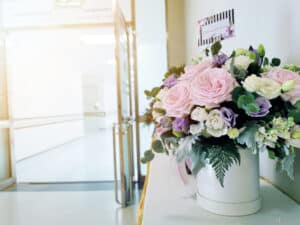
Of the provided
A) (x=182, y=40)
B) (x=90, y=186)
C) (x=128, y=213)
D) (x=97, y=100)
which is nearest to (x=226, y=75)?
(x=128, y=213)

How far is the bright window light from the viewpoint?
19.2 ft

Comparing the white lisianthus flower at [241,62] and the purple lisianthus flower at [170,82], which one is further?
the purple lisianthus flower at [170,82]

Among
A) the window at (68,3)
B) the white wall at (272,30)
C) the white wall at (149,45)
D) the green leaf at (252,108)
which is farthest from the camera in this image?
the window at (68,3)

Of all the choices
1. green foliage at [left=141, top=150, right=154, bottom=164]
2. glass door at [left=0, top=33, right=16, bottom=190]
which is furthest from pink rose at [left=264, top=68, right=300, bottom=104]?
glass door at [left=0, top=33, right=16, bottom=190]

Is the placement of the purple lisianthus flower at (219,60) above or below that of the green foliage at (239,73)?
above

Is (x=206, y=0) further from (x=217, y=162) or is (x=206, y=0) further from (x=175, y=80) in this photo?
(x=217, y=162)

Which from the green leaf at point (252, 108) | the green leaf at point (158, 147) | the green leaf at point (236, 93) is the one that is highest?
the green leaf at point (236, 93)

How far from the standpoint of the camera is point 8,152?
4.28 meters

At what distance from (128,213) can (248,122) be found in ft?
7.92

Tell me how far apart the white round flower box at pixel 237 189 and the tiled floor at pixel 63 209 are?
1966 millimetres

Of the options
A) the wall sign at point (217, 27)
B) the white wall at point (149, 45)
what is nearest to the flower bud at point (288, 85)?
the wall sign at point (217, 27)

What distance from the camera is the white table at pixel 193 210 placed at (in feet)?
2.68

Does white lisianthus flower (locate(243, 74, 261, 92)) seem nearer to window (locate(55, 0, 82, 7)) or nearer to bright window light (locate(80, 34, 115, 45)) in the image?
window (locate(55, 0, 82, 7))

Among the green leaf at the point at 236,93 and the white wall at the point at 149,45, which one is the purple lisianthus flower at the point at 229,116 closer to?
the green leaf at the point at 236,93
